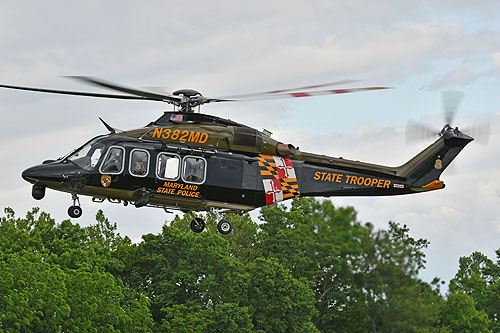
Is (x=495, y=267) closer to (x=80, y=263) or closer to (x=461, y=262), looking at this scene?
(x=461, y=262)

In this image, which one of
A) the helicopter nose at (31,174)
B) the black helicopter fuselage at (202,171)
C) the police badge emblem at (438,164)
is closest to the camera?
the helicopter nose at (31,174)

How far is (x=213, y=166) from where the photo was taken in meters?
32.7

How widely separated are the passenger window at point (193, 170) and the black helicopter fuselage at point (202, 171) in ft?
0.11

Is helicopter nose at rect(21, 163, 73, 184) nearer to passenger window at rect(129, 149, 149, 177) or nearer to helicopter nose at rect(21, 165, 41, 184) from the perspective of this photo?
helicopter nose at rect(21, 165, 41, 184)

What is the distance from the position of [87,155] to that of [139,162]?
1791 mm

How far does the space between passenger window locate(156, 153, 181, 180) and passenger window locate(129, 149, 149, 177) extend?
1.37 feet

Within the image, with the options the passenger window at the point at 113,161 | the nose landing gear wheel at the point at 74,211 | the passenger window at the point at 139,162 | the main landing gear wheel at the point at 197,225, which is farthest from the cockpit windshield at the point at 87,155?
the main landing gear wheel at the point at 197,225

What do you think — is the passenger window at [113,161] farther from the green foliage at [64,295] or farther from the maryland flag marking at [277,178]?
the green foliage at [64,295]

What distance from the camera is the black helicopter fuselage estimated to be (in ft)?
104

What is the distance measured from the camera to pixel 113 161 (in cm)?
3177

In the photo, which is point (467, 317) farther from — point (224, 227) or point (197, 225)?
point (224, 227)

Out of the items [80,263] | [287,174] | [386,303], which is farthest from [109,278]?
[386,303]

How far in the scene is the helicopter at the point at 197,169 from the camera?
31688 mm

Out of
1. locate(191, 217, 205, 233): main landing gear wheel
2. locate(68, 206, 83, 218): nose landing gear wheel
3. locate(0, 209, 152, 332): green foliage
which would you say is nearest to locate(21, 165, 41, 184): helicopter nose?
locate(68, 206, 83, 218): nose landing gear wheel
